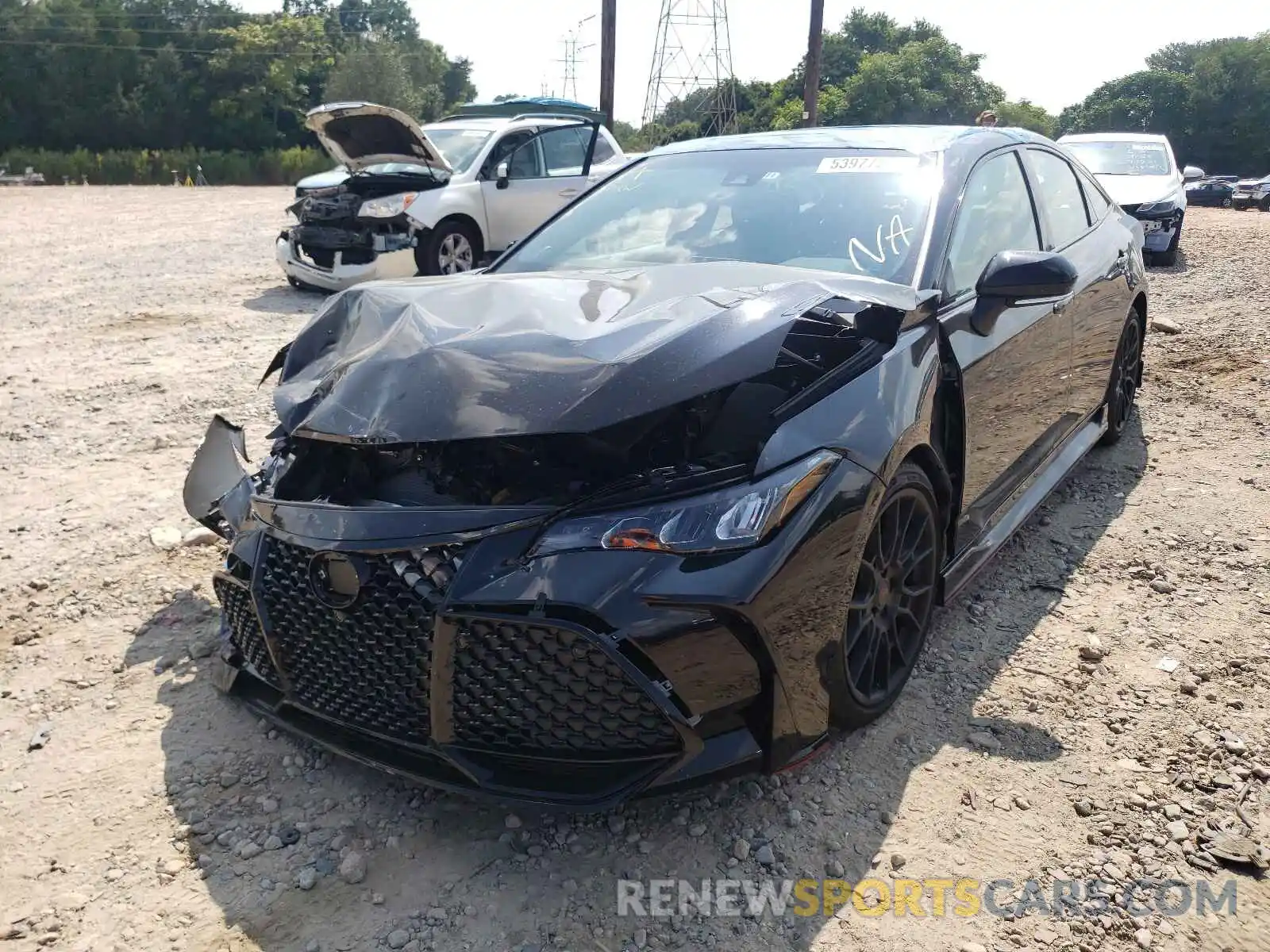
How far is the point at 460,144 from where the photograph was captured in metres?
10.4

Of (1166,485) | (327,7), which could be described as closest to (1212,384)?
(1166,485)

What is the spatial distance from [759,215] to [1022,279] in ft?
3.01

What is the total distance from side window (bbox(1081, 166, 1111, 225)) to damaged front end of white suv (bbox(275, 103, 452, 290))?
6.18 meters

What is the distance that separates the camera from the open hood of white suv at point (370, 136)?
28.7 feet

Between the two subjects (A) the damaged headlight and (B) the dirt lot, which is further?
(A) the damaged headlight

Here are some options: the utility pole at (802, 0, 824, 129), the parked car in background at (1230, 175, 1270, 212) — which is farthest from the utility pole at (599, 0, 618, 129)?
the parked car in background at (1230, 175, 1270, 212)

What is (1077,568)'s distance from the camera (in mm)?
3752

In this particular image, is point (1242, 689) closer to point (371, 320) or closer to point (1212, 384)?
point (371, 320)

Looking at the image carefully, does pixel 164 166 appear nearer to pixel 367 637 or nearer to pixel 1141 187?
pixel 1141 187

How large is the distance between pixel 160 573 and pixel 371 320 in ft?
5.26

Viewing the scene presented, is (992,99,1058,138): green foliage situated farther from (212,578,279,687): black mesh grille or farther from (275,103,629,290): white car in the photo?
(212,578,279,687): black mesh grille

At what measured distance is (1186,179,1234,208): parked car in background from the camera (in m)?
27.3

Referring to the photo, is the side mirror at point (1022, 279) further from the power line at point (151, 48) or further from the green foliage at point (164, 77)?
the power line at point (151, 48)

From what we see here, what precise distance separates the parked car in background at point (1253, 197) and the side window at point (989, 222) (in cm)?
2621
